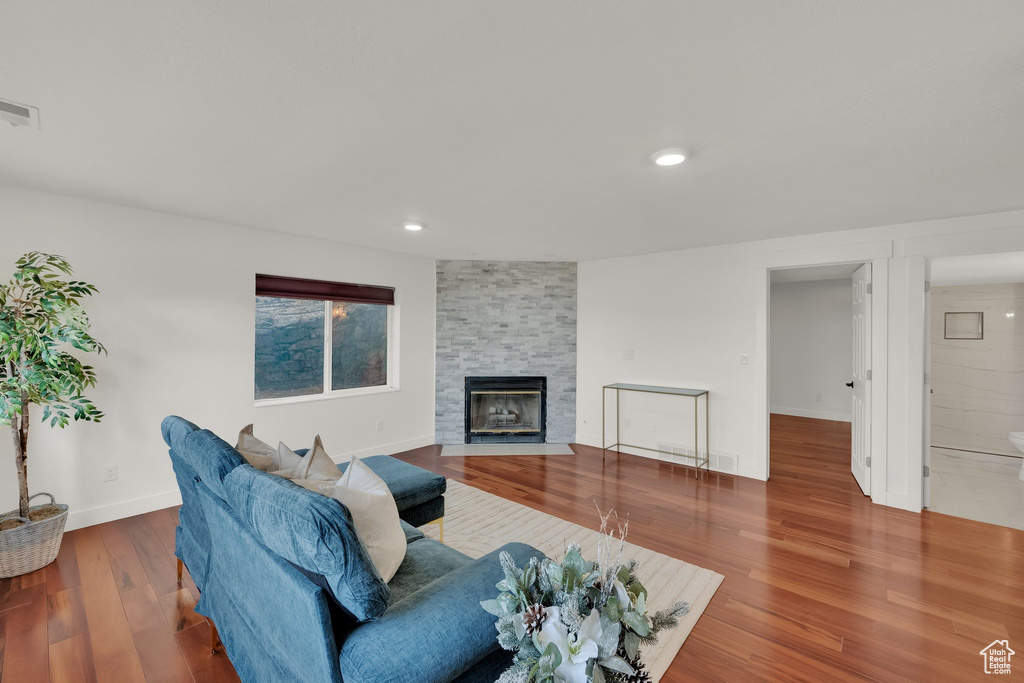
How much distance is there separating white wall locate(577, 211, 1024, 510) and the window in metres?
2.42

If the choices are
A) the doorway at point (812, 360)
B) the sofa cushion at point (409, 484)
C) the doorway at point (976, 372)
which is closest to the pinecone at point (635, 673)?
the sofa cushion at point (409, 484)

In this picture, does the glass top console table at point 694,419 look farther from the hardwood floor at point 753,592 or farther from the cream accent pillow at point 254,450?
the cream accent pillow at point 254,450

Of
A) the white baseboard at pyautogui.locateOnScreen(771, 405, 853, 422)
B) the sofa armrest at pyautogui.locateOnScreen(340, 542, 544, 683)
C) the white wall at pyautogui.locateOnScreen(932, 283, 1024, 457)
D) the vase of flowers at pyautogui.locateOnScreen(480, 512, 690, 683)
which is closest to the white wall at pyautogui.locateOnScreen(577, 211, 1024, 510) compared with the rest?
the white wall at pyautogui.locateOnScreen(932, 283, 1024, 457)

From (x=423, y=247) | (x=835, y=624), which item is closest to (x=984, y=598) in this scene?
(x=835, y=624)

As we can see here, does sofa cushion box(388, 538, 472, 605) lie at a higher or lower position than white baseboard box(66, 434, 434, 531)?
higher

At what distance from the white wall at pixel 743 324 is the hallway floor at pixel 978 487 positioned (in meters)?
0.44

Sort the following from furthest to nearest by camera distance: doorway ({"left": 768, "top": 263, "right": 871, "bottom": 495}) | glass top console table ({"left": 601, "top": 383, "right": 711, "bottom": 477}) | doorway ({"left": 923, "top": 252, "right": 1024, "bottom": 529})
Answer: doorway ({"left": 768, "top": 263, "right": 871, "bottom": 495}) → doorway ({"left": 923, "top": 252, "right": 1024, "bottom": 529}) → glass top console table ({"left": 601, "top": 383, "right": 711, "bottom": 477})

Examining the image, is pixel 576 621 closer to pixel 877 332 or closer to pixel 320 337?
pixel 877 332

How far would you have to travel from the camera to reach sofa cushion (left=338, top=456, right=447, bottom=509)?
2.38 meters

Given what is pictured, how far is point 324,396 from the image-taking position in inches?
170

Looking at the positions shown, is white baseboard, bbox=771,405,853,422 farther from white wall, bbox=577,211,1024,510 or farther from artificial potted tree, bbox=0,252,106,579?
artificial potted tree, bbox=0,252,106,579

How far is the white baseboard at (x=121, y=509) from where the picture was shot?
2953 mm

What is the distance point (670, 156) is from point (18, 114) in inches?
109

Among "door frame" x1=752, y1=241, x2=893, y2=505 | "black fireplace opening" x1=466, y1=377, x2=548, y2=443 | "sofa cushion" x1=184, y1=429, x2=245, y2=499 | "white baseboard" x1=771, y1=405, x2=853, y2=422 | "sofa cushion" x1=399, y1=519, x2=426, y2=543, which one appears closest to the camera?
"sofa cushion" x1=184, y1=429, x2=245, y2=499
